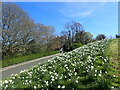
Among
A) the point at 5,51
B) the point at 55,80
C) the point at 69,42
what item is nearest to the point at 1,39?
the point at 5,51

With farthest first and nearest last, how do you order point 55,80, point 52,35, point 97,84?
point 52,35 → point 55,80 → point 97,84

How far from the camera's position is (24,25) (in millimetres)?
24000

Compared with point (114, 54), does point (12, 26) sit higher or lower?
higher

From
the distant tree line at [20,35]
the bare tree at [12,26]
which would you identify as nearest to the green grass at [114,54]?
the distant tree line at [20,35]

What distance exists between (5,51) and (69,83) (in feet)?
66.1

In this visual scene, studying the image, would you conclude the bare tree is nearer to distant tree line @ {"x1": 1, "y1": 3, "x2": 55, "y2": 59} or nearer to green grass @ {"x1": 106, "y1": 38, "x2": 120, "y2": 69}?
distant tree line @ {"x1": 1, "y1": 3, "x2": 55, "y2": 59}

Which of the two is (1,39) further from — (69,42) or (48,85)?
(69,42)

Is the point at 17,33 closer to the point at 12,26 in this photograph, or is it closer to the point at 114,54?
the point at 12,26

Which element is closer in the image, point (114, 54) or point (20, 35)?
point (114, 54)

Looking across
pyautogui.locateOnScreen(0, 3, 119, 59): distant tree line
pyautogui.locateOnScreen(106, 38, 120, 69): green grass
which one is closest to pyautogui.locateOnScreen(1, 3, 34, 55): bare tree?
pyautogui.locateOnScreen(0, 3, 119, 59): distant tree line

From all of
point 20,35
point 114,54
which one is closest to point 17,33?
point 20,35

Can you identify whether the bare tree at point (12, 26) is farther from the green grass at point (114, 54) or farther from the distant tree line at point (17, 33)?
the green grass at point (114, 54)

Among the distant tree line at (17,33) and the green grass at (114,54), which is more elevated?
the distant tree line at (17,33)

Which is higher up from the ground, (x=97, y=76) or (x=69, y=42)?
(x=69, y=42)
